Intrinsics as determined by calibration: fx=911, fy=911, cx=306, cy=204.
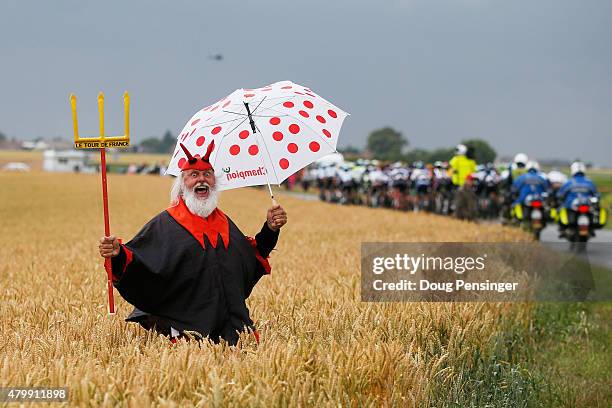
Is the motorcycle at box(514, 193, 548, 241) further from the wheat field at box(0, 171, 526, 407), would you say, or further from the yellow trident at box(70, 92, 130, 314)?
the yellow trident at box(70, 92, 130, 314)

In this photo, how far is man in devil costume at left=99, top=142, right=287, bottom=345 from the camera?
19.2ft

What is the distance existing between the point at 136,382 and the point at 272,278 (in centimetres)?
503

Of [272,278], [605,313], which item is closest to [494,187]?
[605,313]

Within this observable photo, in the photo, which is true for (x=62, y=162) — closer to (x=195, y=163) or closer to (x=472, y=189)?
(x=472, y=189)

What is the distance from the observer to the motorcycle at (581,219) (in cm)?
1642

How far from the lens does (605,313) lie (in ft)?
35.6

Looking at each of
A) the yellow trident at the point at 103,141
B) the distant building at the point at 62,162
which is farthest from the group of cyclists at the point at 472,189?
the distant building at the point at 62,162

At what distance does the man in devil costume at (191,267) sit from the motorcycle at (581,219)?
11.5 metres

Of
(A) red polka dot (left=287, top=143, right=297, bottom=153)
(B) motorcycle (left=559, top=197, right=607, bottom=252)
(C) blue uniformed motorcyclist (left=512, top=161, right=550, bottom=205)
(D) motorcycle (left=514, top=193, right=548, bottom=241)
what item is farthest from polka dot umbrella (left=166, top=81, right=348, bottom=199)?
(C) blue uniformed motorcyclist (left=512, top=161, right=550, bottom=205)

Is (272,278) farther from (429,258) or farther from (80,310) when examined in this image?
(80,310)

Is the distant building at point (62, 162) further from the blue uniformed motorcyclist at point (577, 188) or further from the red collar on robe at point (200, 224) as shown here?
the red collar on robe at point (200, 224)

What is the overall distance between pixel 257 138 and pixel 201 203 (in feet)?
2.18

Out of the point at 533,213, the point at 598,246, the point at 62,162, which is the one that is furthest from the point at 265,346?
the point at 62,162

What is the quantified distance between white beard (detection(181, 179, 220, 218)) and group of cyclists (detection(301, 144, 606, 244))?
38.7 feet
